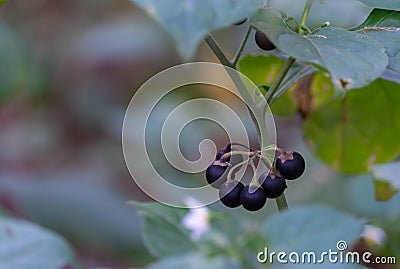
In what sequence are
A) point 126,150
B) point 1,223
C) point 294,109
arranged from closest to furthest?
point 1,223
point 294,109
point 126,150

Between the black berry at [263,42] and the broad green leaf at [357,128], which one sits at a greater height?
the black berry at [263,42]

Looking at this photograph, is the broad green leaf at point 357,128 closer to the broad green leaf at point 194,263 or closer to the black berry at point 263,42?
the black berry at point 263,42

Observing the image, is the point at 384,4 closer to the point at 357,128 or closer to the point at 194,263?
the point at 194,263

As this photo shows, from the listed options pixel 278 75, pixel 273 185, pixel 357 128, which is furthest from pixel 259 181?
pixel 357 128

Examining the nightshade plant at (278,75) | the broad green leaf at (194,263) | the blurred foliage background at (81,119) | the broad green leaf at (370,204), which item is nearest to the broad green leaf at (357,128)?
the broad green leaf at (370,204)

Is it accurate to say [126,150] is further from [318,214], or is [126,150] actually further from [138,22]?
[318,214]

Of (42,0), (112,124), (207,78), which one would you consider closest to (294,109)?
(207,78)
